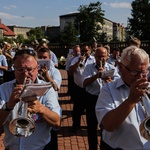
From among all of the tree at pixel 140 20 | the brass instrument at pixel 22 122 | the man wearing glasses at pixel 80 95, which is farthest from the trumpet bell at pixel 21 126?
the tree at pixel 140 20

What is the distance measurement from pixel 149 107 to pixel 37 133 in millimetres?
1103

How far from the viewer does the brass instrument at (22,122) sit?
2326mm

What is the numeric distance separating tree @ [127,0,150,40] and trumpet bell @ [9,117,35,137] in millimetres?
58343

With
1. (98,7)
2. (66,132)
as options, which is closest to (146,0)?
(98,7)

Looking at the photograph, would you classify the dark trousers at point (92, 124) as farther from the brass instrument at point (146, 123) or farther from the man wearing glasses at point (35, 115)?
the brass instrument at point (146, 123)

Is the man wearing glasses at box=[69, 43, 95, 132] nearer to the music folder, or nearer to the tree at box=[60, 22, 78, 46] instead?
the music folder

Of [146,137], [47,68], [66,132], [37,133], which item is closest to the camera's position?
[146,137]

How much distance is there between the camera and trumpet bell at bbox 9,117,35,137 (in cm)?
237

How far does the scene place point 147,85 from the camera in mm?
2061

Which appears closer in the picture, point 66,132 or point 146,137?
point 146,137

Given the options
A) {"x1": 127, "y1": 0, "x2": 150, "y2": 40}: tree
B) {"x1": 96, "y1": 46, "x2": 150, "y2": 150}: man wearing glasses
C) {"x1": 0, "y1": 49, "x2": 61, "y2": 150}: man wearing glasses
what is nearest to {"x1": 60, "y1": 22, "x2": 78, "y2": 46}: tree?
{"x1": 127, "y1": 0, "x2": 150, "y2": 40}: tree

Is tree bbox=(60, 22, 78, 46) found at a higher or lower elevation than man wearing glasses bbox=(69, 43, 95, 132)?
higher

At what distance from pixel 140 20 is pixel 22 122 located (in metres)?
61.2

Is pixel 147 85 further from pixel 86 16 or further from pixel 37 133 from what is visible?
pixel 86 16
